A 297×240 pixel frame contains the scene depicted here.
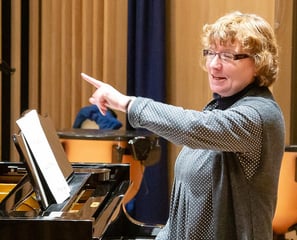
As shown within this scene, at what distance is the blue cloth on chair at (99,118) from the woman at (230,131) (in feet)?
6.69

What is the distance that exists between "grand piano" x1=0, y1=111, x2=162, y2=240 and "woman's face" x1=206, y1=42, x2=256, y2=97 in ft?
1.54

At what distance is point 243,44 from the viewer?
1.69 meters

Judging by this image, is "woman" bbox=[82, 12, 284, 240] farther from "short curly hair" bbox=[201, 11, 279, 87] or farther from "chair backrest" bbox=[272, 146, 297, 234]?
"chair backrest" bbox=[272, 146, 297, 234]

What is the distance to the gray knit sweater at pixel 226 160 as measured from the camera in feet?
5.20

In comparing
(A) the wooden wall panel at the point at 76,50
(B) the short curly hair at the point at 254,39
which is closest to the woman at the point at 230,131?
(B) the short curly hair at the point at 254,39

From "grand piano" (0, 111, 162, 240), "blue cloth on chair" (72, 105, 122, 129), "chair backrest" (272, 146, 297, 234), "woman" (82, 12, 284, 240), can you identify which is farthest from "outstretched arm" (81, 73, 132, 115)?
"blue cloth on chair" (72, 105, 122, 129)

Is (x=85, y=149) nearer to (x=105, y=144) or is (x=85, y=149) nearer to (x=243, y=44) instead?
(x=105, y=144)

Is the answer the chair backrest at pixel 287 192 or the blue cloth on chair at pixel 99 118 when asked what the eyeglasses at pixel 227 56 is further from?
the blue cloth on chair at pixel 99 118

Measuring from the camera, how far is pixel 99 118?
3889 millimetres

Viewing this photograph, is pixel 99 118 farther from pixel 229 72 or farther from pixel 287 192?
pixel 229 72

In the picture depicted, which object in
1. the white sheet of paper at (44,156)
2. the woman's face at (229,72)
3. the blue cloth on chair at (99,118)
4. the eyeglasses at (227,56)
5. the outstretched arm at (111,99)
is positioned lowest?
the blue cloth on chair at (99,118)

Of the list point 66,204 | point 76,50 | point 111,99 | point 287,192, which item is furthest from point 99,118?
point 111,99

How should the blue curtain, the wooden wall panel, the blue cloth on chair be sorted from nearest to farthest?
the blue cloth on chair, the blue curtain, the wooden wall panel

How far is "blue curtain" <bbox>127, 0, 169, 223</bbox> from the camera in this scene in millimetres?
4320
